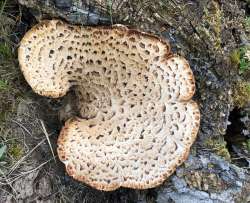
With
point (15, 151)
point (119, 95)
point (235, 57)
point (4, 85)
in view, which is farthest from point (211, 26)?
point (15, 151)

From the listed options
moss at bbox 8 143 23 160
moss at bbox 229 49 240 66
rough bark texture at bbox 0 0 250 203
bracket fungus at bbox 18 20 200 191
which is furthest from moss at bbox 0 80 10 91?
moss at bbox 229 49 240 66

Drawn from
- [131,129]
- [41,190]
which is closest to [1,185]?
[41,190]

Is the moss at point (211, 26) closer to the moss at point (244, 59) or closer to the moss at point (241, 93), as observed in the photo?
the moss at point (244, 59)

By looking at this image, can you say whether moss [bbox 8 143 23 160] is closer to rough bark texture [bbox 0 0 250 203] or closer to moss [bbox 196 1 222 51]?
rough bark texture [bbox 0 0 250 203]

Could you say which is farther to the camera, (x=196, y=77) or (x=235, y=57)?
(x=235, y=57)

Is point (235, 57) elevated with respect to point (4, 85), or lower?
elevated

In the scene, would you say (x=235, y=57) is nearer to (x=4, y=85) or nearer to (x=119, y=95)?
(x=119, y=95)

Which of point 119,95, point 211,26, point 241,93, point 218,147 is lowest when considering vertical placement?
point 218,147

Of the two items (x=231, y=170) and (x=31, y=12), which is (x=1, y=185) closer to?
(x=31, y=12)
